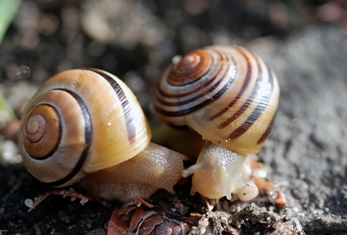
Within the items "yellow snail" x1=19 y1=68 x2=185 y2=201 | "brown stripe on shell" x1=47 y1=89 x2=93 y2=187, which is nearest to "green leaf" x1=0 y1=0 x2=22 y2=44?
"yellow snail" x1=19 y1=68 x2=185 y2=201

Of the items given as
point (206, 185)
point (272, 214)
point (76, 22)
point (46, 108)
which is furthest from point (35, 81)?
point (272, 214)

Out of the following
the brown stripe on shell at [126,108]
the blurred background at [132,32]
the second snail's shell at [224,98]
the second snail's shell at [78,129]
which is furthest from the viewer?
the blurred background at [132,32]

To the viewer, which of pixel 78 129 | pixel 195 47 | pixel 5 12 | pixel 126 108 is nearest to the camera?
pixel 78 129

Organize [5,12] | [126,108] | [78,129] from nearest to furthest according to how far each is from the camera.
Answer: [78,129]
[126,108]
[5,12]

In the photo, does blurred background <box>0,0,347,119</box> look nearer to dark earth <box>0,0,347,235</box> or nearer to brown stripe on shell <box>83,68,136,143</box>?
dark earth <box>0,0,347,235</box>

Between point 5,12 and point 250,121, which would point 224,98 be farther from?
point 5,12

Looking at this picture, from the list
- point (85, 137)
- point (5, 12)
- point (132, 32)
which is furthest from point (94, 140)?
point (132, 32)

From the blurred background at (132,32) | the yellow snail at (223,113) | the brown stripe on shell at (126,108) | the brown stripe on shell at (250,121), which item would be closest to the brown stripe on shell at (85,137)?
the brown stripe on shell at (126,108)

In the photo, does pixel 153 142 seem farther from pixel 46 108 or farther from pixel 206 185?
pixel 46 108

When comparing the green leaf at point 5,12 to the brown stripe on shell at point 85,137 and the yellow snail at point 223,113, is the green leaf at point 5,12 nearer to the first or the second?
the brown stripe on shell at point 85,137

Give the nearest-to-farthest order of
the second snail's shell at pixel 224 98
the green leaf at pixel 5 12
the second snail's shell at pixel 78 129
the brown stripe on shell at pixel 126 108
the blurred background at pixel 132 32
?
the second snail's shell at pixel 78 129
the brown stripe on shell at pixel 126 108
the second snail's shell at pixel 224 98
the green leaf at pixel 5 12
the blurred background at pixel 132 32
